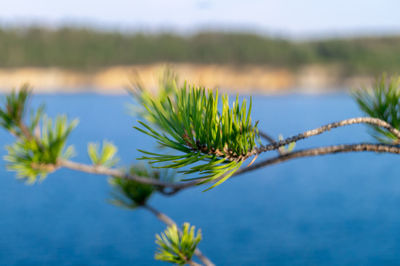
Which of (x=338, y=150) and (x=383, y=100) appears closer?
(x=338, y=150)

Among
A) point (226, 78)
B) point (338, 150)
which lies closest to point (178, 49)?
point (226, 78)

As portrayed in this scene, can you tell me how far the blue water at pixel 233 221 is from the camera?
807cm

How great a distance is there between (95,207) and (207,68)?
50590mm

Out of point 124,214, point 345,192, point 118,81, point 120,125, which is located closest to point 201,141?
point 124,214

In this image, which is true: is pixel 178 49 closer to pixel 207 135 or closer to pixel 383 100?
pixel 383 100

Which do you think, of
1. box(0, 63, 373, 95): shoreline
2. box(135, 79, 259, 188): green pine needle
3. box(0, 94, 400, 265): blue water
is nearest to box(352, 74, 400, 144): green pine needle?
box(135, 79, 259, 188): green pine needle

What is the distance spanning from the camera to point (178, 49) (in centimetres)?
6309

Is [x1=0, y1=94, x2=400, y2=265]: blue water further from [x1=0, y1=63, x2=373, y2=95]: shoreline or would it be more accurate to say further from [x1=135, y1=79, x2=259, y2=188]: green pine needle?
[x1=0, y1=63, x2=373, y2=95]: shoreline

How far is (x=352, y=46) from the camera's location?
61719mm

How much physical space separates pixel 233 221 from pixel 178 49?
54.7 metres

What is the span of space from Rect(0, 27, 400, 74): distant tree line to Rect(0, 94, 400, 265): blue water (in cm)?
4482

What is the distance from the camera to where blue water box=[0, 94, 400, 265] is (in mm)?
8070

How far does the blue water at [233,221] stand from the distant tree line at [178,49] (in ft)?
147

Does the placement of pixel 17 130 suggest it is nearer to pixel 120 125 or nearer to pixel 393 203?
pixel 393 203
